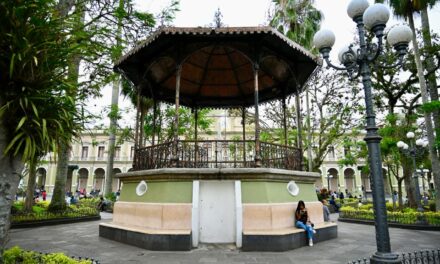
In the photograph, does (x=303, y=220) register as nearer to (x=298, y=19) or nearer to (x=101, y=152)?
(x=298, y=19)

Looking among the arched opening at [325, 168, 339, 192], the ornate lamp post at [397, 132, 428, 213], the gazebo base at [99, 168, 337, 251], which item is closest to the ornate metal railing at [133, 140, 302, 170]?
the gazebo base at [99, 168, 337, 251]

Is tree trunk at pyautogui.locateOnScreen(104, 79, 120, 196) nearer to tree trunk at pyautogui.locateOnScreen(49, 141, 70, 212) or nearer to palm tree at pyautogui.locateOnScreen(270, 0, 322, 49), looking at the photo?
tree trunk at pyautogui.locateOnScreen(49, 141, 70, 212)

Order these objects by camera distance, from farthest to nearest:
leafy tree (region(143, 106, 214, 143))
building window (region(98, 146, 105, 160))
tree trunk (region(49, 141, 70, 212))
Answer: building window (region(98, 146, 105, 160)) → leafy tree (region(143, 106, 214, 143)) → tree trunk (region(49, 141, 70, 212))

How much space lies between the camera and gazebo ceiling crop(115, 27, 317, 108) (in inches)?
343

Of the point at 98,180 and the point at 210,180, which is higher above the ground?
the point at 98,180

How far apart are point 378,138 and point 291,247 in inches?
163

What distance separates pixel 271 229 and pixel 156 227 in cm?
324

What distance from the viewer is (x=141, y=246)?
782 cm

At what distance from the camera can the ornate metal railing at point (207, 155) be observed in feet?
28.9

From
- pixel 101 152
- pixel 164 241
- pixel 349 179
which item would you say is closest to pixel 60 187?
pixel 164 241

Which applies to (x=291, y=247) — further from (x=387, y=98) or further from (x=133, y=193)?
(x=387, y=98)

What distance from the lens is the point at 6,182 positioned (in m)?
4.46

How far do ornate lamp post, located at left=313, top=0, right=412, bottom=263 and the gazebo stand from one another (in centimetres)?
285

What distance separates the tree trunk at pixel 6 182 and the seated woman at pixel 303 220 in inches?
275
